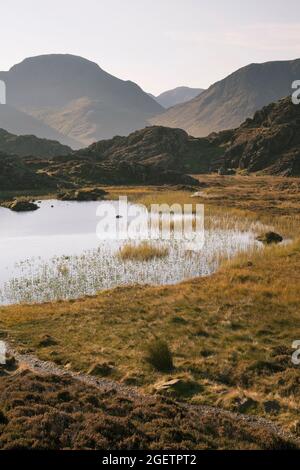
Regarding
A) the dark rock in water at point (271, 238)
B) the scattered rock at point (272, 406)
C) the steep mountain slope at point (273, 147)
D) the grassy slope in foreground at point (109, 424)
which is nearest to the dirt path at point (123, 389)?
the grassy slope in foreground at point (109, 424)

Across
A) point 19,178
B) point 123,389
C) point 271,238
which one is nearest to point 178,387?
point 123,389

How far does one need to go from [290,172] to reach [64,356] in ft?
463

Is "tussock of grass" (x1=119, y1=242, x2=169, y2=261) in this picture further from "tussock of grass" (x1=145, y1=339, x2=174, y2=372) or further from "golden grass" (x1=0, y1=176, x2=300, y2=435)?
"tussock of grass" (x1=145, y1=339, x2=174, y2=372)

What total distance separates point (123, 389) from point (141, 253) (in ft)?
90.4

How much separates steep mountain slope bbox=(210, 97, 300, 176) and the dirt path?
463 feet

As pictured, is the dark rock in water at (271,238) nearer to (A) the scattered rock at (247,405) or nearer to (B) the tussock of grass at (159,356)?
(B) the tussock of grass at (159,356)

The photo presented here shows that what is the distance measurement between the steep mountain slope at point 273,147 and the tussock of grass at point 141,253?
11507 centimetres

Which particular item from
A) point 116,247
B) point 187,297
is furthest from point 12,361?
point 116,247

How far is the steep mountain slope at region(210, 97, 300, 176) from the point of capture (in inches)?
6491

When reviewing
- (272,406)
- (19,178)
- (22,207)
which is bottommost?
(272,406)

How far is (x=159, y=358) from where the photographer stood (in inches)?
916

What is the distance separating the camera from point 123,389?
20828 millimetres

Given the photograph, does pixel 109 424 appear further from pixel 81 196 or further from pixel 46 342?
pixel 81 196

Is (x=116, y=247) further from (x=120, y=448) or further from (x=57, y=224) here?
(x=120, y=448)
